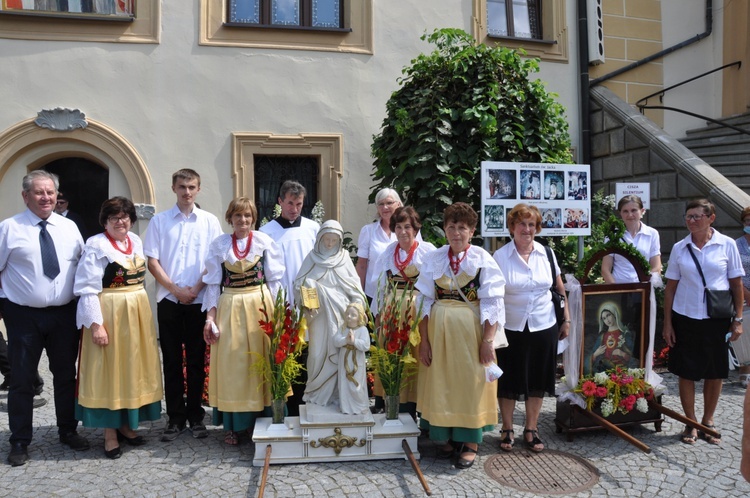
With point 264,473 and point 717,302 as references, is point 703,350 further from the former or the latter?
point 264,473

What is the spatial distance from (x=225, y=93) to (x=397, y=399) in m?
5.63

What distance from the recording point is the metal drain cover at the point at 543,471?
4012mm

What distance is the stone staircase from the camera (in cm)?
930

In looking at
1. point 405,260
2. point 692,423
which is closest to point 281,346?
point 405,260

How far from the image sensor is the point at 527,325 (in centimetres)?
446

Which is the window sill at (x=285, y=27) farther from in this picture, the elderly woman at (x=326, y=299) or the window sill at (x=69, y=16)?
the elderly woman at (x=326, y=299)

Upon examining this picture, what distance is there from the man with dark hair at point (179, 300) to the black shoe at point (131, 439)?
19 cm

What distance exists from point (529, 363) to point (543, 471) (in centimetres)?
75

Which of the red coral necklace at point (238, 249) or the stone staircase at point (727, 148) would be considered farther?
the stone staircase at point (727, 148)

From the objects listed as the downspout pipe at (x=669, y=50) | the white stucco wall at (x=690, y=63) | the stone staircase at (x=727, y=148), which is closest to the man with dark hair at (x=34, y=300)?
the downspout pipe at (x=669, y=50)

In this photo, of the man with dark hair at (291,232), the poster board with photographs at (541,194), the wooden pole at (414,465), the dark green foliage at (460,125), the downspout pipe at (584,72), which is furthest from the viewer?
the downspout pipe at (584,72)

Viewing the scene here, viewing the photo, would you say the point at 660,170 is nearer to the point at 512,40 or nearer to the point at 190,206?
the point at 512,40

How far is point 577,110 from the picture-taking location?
32.8 ft

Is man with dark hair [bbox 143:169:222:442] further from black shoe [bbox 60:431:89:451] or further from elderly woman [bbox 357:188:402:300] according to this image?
elderly woman [bbox 357:188:402:300]
